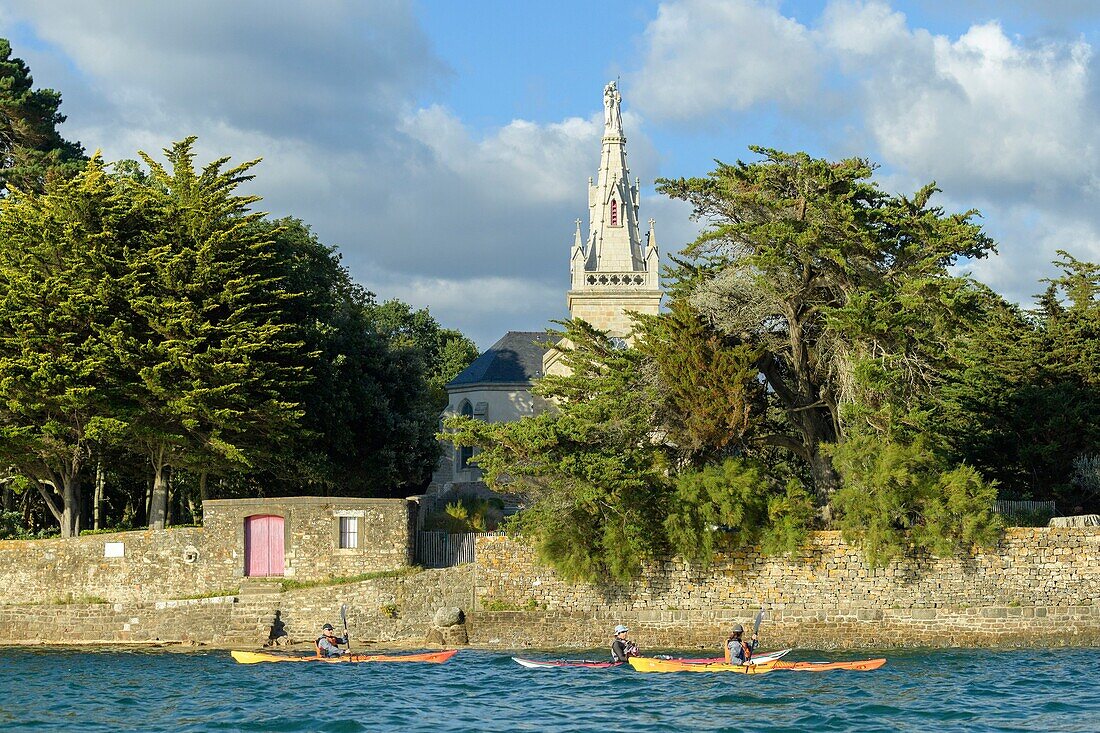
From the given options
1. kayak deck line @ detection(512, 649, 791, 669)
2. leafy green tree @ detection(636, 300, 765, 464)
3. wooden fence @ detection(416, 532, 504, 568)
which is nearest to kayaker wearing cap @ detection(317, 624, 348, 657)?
kayak deck line @ detection(512, 649, 791, 669)

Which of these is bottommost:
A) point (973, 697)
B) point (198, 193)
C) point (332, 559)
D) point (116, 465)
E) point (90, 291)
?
point (973, 697)

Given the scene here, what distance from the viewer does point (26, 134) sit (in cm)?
4894

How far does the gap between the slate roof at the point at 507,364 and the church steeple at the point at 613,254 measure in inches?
121

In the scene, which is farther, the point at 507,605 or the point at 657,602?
the point at 507,605

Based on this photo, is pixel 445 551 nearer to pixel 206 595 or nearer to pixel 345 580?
pixel 345 580

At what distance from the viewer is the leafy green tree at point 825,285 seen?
34.8 metres

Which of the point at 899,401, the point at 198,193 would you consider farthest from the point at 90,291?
the point at 899,401

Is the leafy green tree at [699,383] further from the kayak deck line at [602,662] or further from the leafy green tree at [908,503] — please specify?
the kayak deck line at [602,662]

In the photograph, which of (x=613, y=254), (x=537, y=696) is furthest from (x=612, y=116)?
(x=537, y=696)

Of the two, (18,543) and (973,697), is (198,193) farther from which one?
(973,697)

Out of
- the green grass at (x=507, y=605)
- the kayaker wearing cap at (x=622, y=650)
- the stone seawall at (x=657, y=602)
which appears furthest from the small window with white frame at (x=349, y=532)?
the kayaker wearing cap at (x=622, y=650)

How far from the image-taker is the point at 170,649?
116ft

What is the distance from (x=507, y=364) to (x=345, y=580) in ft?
100

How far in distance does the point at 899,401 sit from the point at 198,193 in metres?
21.4
